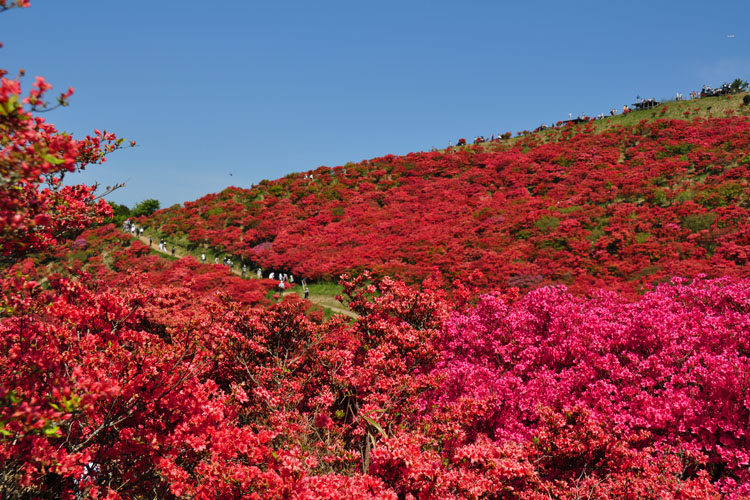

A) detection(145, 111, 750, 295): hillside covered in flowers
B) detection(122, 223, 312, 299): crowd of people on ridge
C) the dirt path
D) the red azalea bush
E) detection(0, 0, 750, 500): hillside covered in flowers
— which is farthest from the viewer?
detection(122, 223, 312, 299): crowd of people on ridge

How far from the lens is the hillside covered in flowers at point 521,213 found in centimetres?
2211

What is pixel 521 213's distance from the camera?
3269 centimetres

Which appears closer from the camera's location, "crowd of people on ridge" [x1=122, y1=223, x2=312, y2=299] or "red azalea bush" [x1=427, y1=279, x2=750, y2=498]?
"red azalea bush" [x1=427, y1=279, x2=750, y2=498]

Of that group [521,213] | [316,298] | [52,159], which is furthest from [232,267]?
[52,159]

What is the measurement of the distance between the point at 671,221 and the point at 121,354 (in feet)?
97.2

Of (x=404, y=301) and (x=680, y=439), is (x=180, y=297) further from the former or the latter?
(x=680, y=439)

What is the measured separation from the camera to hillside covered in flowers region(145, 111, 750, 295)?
22.1 meters

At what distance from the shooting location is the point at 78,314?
20.8 ft

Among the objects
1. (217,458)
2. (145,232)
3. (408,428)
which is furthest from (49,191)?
(145,232)

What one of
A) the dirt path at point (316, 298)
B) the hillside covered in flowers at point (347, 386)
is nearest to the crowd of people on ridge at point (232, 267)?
the dirt path at point (316, 298)

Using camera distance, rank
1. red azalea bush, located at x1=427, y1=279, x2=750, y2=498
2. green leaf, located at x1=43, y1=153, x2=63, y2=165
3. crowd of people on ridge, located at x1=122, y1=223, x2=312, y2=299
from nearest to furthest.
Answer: green leaf, located at x1=43, y1=153, x2=63, y2=165 < red azalea bush, located at x1=427, y1=279, x2=750, y2=498 < crowd of people on ridge, located at x1=122, y1=223, x2=312, y2=299

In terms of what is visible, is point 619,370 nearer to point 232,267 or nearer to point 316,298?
point 316,298

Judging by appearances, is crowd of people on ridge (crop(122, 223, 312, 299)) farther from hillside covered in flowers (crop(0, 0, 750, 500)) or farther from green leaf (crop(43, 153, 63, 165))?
green leaf (crop(43, 153, 63, 165))

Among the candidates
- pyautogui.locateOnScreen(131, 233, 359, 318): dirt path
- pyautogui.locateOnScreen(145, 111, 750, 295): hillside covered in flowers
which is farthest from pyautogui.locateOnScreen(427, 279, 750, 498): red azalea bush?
pyautogui.locateOnScreen(145, 111, 750, 295): hillside covered in flowers
